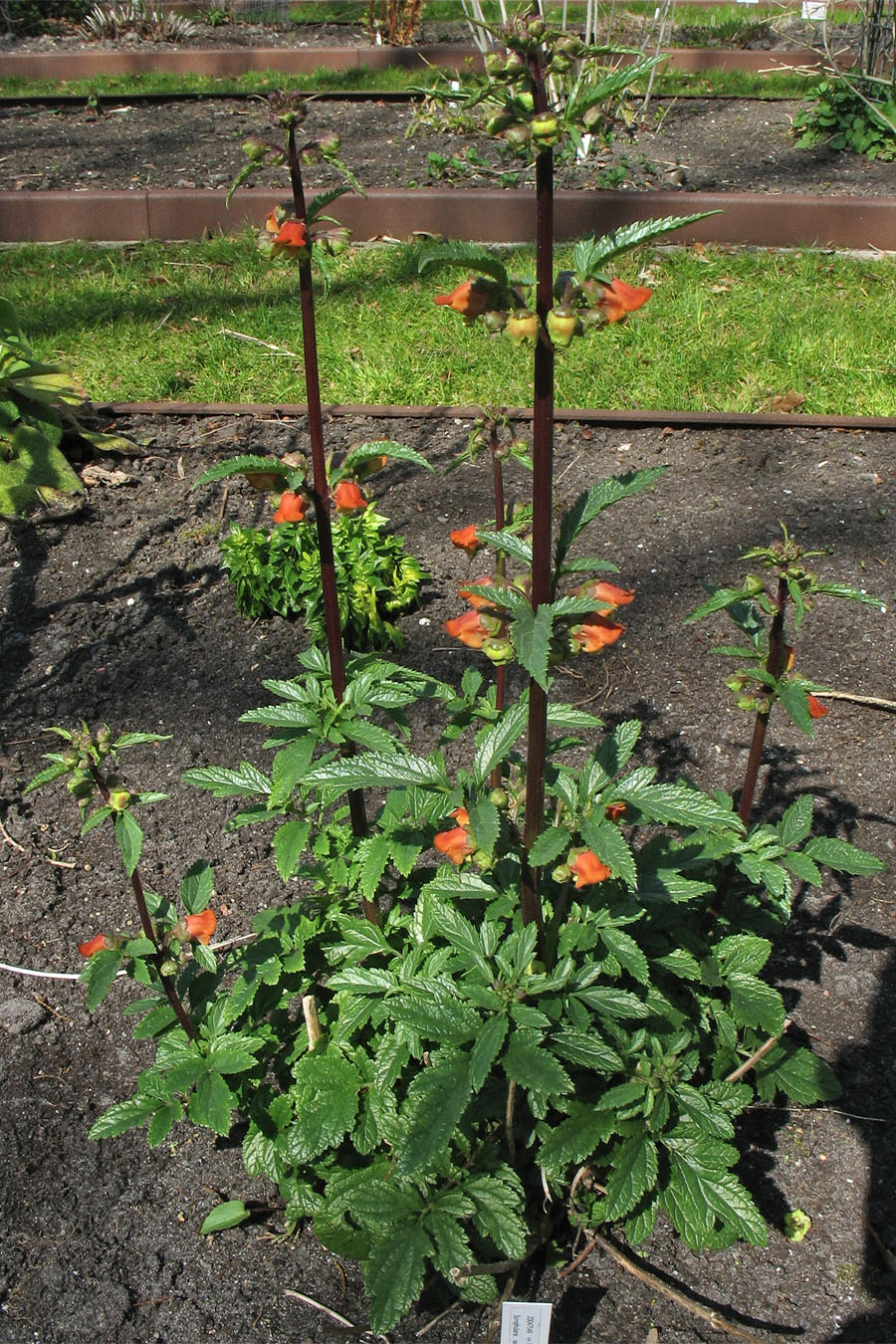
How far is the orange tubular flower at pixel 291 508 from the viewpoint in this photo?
168 cm

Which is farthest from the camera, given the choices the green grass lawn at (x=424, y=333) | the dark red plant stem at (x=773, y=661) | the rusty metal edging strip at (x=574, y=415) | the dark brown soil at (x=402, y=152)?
the dark brown soil at (x=402, y=152)

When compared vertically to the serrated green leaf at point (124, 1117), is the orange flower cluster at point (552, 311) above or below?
above

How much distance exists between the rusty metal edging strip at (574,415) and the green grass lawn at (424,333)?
0.44 feet

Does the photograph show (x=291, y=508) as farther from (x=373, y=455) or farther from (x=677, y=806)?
(x=677, y=806)

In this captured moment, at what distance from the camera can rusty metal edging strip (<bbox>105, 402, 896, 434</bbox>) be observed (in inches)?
164

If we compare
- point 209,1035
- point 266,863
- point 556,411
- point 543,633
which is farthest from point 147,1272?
point 556,411

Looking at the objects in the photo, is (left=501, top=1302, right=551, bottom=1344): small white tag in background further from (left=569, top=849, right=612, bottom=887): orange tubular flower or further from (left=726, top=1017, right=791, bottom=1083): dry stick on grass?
(left=569, top=849, right=612, bottom=887): orange tubular flower

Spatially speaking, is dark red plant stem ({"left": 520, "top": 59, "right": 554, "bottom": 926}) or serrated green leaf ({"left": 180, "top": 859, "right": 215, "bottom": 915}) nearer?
dark red plant stem ({"left": 520, "top": 59, "right": 554, "bottom": 926})

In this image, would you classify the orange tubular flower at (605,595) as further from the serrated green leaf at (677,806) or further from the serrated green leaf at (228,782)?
the serrated green leaf at (228,782)

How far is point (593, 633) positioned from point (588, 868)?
0.34m

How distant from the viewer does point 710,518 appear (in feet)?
12.4

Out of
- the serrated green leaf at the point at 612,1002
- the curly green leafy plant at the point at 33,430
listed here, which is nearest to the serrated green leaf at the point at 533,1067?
the serrated green leaf at the point at 612,1002

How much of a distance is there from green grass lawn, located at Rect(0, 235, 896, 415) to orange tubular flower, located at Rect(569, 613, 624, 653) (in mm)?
3067

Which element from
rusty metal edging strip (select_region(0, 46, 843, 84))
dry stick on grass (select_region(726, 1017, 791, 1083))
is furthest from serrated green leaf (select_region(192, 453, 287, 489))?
rusty metal edging strip (select_region(0, 46, 843, 84))
